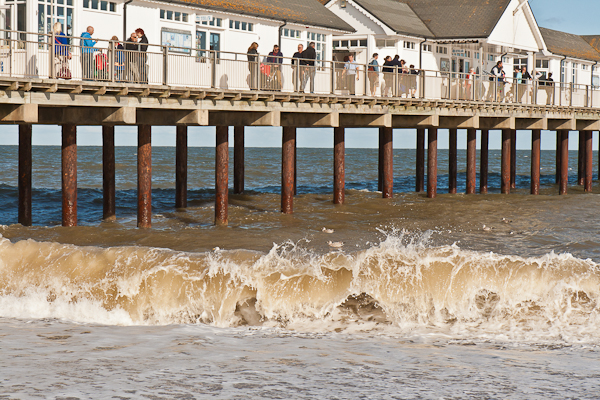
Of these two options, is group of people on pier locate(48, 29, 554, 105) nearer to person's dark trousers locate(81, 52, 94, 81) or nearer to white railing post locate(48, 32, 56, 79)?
person's dark trousers locate(81, 52, 94, 81)

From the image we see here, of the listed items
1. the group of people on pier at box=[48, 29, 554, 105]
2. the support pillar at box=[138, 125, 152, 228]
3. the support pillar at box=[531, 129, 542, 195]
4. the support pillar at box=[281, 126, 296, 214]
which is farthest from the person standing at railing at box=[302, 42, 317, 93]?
the support pillar at box=[531, 129, 542, 195]

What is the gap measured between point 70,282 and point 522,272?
7.78 meters

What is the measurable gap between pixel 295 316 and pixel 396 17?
2264 centimetres

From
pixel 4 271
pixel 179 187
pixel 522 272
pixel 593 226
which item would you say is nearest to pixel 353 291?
pixel 522 272

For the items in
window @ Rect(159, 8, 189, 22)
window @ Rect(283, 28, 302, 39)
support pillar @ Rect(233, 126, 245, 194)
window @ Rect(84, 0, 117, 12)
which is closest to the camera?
window @ Rect(84, 0, 117, 12)

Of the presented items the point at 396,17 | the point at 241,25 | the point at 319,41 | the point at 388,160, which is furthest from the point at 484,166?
the point at 241,25

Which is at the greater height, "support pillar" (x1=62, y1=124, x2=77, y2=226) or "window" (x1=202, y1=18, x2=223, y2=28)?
"window" (x1=202, y1=18, x2=223, y2=28)

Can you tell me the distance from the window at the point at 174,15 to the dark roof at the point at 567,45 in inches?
917

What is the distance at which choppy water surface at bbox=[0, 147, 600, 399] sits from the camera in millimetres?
8422

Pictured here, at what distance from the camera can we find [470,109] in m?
27.4

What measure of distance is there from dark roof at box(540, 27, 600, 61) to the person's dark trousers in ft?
94.7

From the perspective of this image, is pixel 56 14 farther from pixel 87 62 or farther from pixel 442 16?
pixel 442 16

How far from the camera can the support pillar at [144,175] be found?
1934 cm

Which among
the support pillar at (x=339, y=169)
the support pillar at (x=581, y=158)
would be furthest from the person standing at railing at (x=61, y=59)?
the support pillar at (x=581, y=158)
